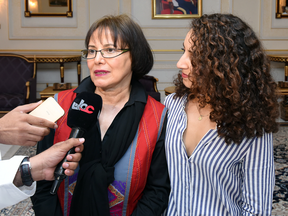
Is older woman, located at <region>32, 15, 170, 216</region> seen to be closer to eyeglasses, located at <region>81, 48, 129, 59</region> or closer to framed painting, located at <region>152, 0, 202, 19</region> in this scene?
eyeglasses, located at <region>81, 48, 129, 59</region>

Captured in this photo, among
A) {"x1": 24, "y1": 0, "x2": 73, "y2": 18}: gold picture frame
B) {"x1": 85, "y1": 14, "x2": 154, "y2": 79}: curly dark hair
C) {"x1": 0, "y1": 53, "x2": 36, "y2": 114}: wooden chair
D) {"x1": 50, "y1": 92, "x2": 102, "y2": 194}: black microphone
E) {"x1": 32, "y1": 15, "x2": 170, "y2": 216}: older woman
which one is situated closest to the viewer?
{"x1": 50, "y1": 92, "x2": 102, "y2": 194}: black microphone

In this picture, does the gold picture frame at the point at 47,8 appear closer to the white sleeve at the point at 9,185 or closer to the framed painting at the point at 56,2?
the framed painting at the point at 56,2

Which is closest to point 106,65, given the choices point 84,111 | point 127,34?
point 127,34

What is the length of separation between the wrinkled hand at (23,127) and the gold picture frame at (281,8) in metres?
5.83

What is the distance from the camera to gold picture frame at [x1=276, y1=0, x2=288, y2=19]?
19.0 feet

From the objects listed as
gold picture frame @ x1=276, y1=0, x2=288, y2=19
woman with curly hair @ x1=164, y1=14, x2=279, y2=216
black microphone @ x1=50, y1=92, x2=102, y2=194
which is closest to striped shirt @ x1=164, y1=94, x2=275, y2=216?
woman with curly hair @ x1=164, y1=14, x2=279, y2=216

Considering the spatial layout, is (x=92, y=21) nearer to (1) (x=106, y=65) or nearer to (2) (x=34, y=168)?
(1) (x=106, y=65)

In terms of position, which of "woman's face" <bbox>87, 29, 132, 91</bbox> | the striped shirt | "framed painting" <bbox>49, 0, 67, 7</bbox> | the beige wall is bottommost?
the striped shirt

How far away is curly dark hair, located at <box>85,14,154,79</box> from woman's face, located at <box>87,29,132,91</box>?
24 millimetres

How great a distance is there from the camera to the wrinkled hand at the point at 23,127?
1143 millimetres

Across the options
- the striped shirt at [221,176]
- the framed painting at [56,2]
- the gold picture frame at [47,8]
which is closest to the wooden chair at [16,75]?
the gold picture frame at [47,8]

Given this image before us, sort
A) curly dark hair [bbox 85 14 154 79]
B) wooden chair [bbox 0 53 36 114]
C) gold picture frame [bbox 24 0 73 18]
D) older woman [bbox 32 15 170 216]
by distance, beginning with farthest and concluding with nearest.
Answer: gold picture frame [bbox 24 0 73 18] → wooden chair [bbox 0 53 36 114] → curly dark hair [bbox 85 14 154 79] → older woman [bbox 32 15 170 216]

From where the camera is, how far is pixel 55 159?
1.11 meters

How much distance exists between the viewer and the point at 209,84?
1189 millimetres
